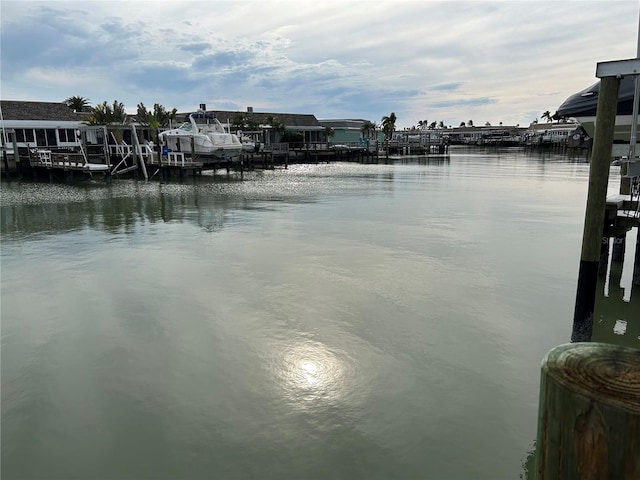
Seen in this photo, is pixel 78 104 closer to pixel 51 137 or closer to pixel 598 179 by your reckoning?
pixel 51 137

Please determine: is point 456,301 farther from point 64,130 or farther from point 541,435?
point 64,130

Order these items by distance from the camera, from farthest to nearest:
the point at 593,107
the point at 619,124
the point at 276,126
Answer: the point at 276,126 → the point at 619,124 → the point at 593,107

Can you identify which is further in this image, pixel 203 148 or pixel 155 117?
pixel 155 117

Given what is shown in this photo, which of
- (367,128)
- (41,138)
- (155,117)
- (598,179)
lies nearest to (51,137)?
(41,138)

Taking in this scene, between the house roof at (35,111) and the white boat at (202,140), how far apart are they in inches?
376

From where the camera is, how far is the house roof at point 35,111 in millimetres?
37969

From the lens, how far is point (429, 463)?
464cm

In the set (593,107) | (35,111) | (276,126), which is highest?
(35,111)

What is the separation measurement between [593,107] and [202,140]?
32.0 metres

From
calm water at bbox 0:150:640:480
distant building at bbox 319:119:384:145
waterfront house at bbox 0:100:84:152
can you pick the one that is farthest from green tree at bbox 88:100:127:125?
distant building at bbox 319:119:384:145

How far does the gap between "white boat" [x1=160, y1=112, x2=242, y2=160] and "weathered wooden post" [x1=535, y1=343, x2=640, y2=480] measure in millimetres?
35535

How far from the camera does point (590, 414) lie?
188 cm

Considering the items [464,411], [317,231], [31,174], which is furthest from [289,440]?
[31,174]

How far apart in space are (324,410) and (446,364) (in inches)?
79.6
